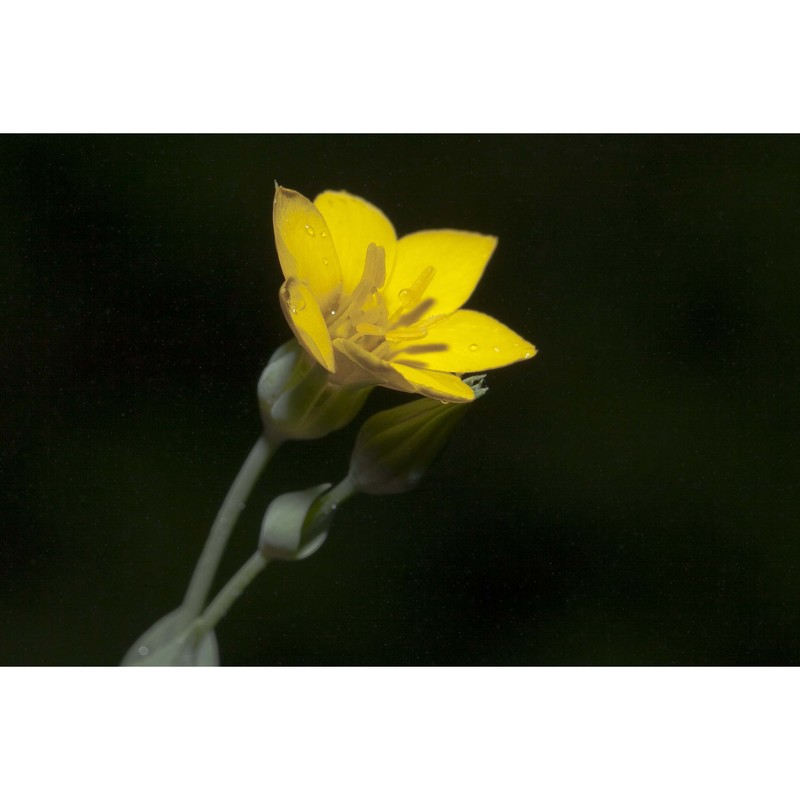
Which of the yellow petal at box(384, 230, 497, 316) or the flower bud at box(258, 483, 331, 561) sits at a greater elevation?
the yellow petal at box(384, 230, 497, 316)

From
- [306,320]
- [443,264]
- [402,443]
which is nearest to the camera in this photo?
[306,320]

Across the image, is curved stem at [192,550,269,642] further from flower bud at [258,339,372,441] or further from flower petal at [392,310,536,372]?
flower petal at [392,310,536,372]

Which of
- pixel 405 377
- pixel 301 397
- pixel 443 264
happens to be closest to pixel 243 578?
pixel 301 397

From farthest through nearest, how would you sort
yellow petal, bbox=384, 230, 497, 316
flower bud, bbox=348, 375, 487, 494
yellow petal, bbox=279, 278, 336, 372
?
1. yellow petal, bbox=384, 230, 497, 316
2. flower bud, bbox=348, 375, 487, 494
3. yellow petal, bbox=279, 278, 336, 372

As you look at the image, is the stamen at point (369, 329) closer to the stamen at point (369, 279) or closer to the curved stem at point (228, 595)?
the stamen at point (369, 279)

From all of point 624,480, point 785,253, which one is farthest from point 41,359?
point 785,253

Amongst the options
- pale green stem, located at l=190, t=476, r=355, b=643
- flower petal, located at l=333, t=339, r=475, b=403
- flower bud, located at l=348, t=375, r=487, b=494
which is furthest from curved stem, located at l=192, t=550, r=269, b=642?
flower petal, located at l=333, t=339, r=475, b=403

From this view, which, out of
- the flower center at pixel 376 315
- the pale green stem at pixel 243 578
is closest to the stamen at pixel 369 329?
the flower center at pixel 376 315

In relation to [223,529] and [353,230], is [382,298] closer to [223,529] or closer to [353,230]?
[353,230]
